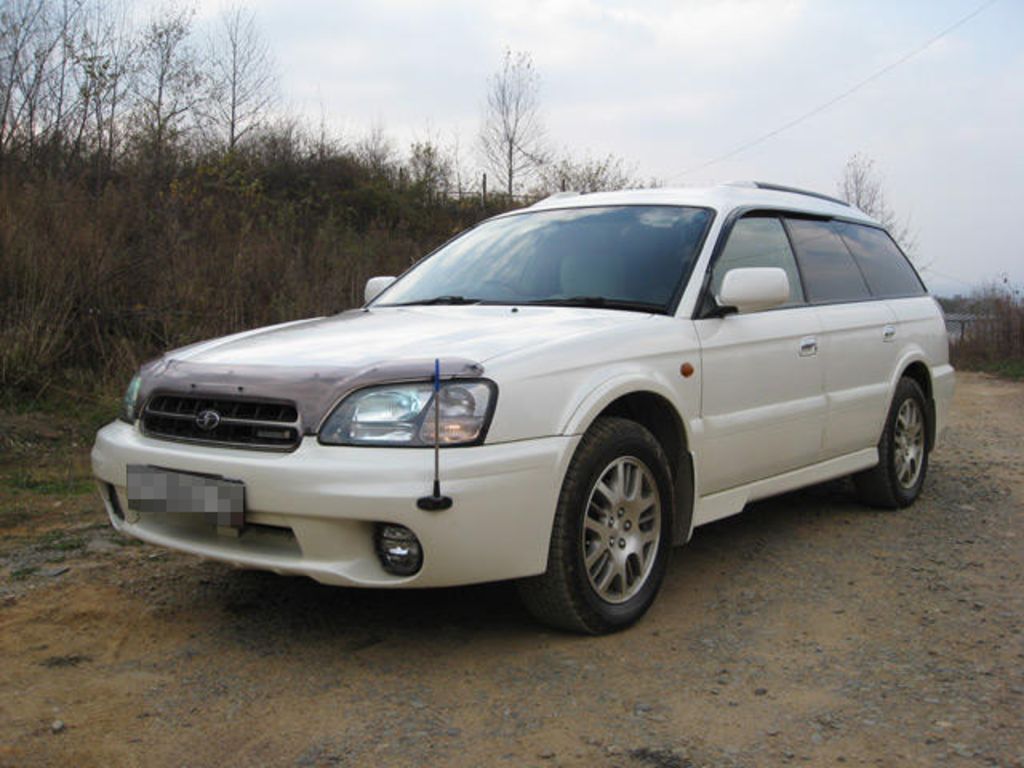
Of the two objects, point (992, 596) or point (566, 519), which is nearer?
point (566, 519)

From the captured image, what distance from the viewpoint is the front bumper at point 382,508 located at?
112 inches

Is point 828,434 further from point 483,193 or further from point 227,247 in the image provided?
point 483,193

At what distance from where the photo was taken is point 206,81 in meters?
16.6

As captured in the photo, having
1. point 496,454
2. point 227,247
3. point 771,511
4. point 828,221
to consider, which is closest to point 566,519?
point 496,454

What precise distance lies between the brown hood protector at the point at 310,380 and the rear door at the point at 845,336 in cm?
236

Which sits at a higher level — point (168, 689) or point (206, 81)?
point (206, 81)

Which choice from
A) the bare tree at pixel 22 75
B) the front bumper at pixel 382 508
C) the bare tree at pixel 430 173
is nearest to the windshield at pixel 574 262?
the front bumper at pixel 382 508

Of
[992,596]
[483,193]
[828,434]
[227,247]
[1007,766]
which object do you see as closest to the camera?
[1007,766]

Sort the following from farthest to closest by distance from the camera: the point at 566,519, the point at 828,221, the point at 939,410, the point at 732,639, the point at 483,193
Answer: the point at 483,193
the point at 939,410
the point at 828,221
the point at 732,639
the point at 566,519

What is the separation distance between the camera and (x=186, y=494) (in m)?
3.10

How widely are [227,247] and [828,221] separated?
6.47 meters

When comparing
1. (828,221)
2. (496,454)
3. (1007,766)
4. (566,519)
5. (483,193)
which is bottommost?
(1007,766)

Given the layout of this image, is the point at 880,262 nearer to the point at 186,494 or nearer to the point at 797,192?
the point at 797,192

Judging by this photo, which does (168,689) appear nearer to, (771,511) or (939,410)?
(771,511)
